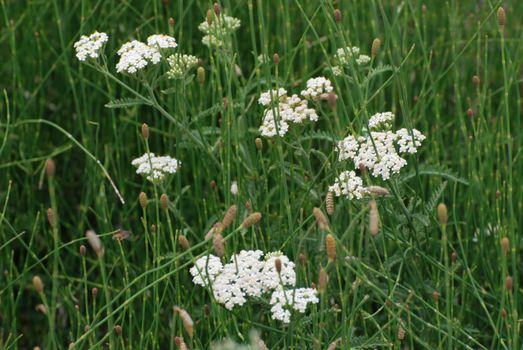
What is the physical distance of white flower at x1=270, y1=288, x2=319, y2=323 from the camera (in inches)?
71.9

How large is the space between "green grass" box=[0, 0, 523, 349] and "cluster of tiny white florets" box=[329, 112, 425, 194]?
80 millimetres

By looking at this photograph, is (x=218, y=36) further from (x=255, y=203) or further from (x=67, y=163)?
(x=67, y=163)

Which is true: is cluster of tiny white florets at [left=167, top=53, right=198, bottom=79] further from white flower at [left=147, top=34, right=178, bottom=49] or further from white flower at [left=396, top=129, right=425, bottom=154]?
white flower at [left=396, top=129, right=425, bottom=154]

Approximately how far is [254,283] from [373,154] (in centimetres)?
47

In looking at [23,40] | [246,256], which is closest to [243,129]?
[246,256]

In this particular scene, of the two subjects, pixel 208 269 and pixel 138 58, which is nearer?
pixel 208 269

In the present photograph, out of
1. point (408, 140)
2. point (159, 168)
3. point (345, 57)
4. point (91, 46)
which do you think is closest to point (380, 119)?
point (408, 140)

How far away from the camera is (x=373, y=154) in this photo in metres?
2.15

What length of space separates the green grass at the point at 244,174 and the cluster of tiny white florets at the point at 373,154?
0.08 metres

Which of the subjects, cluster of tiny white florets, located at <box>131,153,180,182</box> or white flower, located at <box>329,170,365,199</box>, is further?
cluster of tiny white florets, located at <box>131,153,180,182</box>

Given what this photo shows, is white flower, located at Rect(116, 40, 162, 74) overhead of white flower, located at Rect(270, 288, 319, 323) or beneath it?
overhead

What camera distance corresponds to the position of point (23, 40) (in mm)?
3404

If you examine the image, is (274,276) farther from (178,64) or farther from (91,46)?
(91,46)

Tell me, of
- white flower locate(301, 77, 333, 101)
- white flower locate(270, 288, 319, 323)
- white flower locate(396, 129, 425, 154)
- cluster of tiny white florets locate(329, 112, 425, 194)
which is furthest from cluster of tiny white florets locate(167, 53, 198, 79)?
white flower locate(270, 288, 319, 323)
